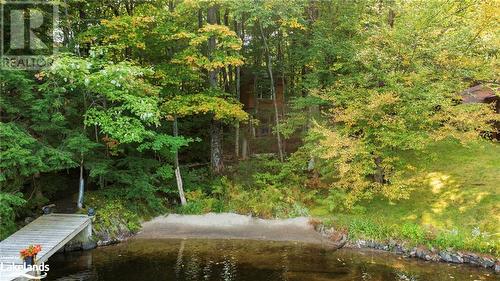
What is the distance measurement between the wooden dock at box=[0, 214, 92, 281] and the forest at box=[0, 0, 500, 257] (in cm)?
86

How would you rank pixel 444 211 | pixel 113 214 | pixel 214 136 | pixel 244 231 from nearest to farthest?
pixel 444 211, pixel 113 214, pixel 244 231, pixel 214 136

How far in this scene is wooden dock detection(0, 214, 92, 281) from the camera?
13.6 m

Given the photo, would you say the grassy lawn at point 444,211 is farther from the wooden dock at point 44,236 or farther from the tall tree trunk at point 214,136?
the wooden dock at point 44,236

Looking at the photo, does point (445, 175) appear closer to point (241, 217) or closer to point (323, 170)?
point (323, 170)

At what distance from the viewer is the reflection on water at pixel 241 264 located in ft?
48.0

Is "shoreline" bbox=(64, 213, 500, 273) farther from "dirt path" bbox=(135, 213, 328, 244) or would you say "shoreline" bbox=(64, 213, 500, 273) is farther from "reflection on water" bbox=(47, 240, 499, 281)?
"reflection on water" bbox=(47, 240, 499, 281)

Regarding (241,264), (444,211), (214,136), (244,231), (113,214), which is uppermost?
(214,136)

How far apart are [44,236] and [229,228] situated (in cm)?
841

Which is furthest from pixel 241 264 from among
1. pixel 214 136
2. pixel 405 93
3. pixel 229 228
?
pixel 405 93

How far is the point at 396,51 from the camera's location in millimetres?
18703

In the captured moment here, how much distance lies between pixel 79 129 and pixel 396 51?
15.9 metres

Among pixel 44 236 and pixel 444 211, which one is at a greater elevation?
pixel 444 211

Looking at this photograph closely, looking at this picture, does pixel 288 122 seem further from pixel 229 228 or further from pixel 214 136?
pixel 229 228

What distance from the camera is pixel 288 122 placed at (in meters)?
23.5
